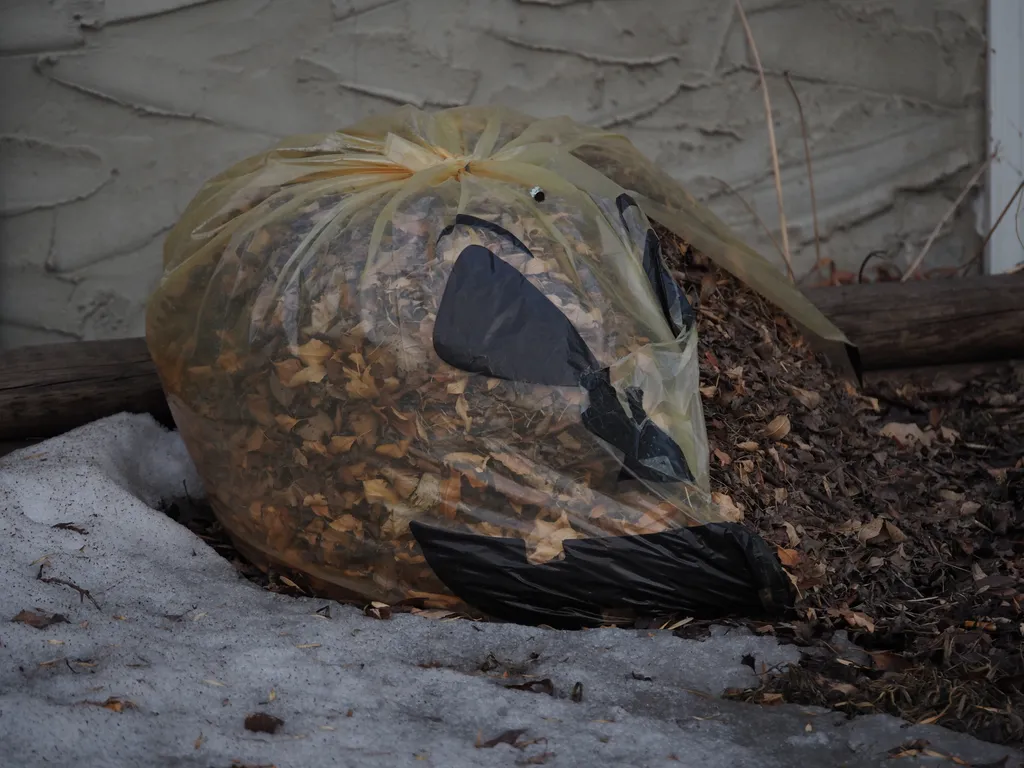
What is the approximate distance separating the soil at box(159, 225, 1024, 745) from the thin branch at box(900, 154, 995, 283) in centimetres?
55

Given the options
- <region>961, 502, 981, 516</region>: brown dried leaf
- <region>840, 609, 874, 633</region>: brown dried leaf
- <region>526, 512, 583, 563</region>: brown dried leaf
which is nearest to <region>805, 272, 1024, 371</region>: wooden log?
<region>961, 502, 981, 516</region>: brown dried leaf

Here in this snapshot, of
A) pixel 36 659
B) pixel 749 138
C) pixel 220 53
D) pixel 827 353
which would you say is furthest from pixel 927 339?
pixel 36 659

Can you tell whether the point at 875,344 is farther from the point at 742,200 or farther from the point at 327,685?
the point at 327,685

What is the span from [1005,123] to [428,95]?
1.69m

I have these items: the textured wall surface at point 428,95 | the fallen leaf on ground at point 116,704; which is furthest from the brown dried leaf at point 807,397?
the fallen leaf on ground at point 116,704

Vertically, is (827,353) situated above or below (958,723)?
above

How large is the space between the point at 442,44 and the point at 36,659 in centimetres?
192

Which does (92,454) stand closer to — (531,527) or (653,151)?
(531,527)

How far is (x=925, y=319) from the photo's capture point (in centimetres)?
265

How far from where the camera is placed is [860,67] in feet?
9.62

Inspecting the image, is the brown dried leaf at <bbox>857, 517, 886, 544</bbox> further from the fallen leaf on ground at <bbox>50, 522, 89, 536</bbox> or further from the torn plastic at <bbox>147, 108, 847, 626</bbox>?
the fallen leaf on ground at <bbox>50, 522, 89, 536</bbox>

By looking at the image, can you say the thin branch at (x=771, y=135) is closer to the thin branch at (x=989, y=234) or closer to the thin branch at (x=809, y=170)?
the thin branch at (x=809, y=170)

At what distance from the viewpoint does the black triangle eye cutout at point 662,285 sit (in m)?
1.74

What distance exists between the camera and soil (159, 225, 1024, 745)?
55.8 inches
